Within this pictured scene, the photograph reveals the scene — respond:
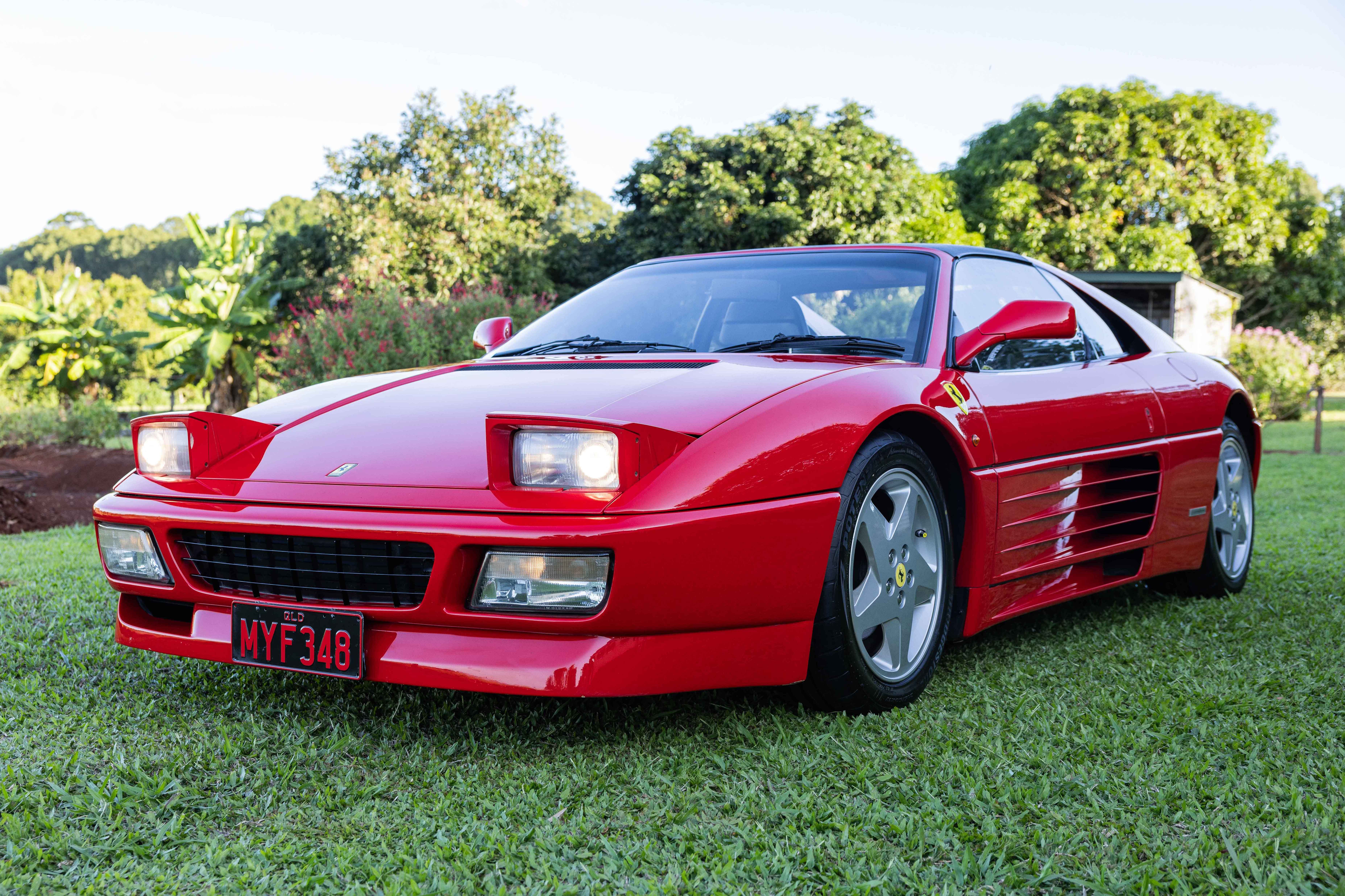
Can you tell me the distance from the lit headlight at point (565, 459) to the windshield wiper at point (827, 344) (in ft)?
3.35

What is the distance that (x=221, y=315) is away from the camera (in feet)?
53.4

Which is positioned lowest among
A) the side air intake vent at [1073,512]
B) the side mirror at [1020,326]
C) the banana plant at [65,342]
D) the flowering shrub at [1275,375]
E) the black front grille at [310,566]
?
the flowering shrub at [1275,375]

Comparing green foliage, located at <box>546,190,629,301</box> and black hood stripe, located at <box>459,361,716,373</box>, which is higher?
black hood stripe, located at <box>459,361,716,373</box>

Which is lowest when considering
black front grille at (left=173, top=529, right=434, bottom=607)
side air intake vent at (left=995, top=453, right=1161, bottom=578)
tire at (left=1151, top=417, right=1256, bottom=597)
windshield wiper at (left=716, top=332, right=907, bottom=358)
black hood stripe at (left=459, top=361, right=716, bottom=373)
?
tire at (left=1151, top=417, right=1256, bottom=597)

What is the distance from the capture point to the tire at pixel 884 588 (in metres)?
2.54

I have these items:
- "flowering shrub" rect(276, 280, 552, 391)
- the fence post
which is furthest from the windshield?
the fence post

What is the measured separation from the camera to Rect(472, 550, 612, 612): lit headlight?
85.3 inches

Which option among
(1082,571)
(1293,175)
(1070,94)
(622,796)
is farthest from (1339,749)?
(1293,175)

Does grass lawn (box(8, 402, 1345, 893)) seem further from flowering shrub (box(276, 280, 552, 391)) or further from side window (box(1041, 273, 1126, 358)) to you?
flowering shrub (box(276, 280, 552, 391))

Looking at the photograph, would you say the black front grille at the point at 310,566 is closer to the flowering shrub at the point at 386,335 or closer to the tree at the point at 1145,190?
the flowering shrub at the point at 386,335

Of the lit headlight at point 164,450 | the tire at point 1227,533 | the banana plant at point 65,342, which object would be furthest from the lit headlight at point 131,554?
the banana plant at point 65,342

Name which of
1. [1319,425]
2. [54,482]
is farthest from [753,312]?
[1319,425]

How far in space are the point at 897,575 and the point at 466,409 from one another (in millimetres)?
1190

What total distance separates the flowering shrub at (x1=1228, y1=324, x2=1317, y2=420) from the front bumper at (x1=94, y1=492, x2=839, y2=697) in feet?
67.9
